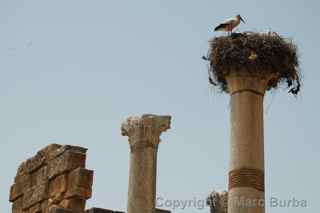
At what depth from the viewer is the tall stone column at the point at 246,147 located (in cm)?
1108

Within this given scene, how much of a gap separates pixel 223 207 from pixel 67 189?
21.9 feet

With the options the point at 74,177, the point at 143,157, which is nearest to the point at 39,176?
the point at 74,177

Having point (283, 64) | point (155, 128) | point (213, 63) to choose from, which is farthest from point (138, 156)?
point (283, 64)

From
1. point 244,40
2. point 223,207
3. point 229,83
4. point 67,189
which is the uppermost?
point 244,40

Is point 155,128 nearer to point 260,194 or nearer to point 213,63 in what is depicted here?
point 213,63

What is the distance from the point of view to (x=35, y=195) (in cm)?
1041

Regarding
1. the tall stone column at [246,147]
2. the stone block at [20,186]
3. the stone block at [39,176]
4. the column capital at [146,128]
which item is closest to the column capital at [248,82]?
the tall stone column at [246,147]

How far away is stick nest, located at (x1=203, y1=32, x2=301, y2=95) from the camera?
12.2m

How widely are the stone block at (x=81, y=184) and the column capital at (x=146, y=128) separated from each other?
12.8 feet

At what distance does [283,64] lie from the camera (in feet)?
40.8

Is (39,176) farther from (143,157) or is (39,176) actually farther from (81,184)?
(143,157)

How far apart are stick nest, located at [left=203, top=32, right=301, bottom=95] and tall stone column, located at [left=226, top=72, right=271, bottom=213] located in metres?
0.26

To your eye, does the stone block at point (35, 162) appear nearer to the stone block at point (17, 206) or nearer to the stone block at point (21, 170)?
the stone block at point (21, 170)

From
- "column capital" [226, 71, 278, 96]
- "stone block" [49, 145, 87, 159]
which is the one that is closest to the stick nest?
"column capital" [226, 71, 278, 96]
